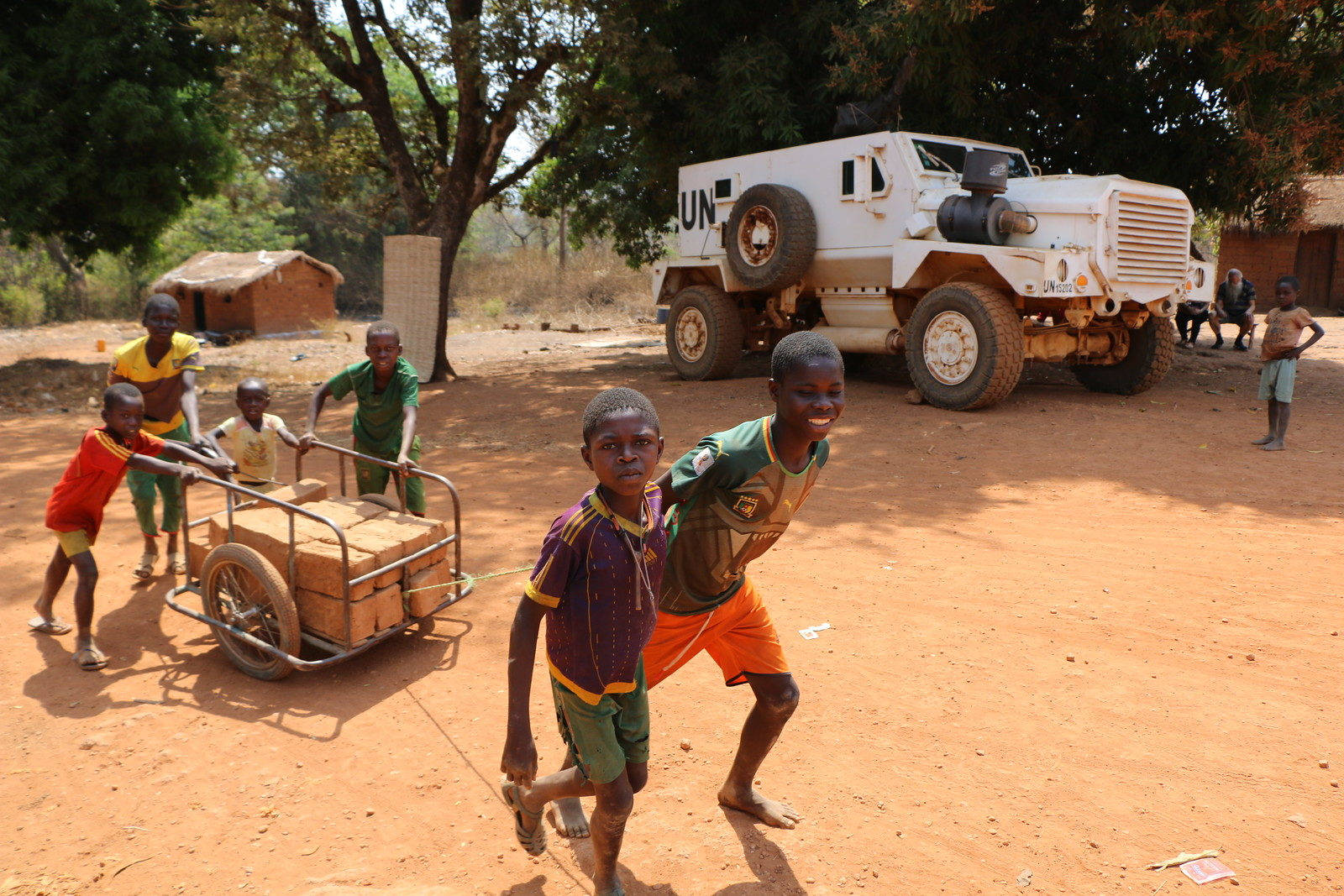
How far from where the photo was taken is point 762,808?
3.01 meters

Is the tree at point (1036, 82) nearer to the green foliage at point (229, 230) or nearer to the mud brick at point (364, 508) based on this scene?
the mud brick at point (364, 508)

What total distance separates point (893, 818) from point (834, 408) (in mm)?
1345

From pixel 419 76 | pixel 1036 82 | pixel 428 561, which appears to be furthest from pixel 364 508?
pixel 1036 82

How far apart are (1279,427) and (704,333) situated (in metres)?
6.34

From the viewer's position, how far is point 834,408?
8.58 ft

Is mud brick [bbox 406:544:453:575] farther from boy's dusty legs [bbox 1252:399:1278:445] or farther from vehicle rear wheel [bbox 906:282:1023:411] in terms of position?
boy's dusty legs [bbox 1252:399:1278:445]

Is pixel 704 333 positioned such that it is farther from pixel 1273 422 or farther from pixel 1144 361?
pixel 1273 422

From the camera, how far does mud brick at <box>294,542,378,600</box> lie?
12.9 feet

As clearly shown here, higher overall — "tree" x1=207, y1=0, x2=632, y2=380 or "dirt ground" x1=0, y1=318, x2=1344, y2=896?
"tree" x1=207, y1=0, x2=632, y2=380

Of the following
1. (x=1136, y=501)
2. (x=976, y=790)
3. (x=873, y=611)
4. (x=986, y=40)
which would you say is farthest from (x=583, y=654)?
(x=986, y=40)

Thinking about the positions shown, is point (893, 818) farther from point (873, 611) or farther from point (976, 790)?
point (873, 611)

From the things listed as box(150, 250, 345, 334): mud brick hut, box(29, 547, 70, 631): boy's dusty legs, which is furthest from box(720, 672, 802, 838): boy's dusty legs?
box(150, 250, 345, 334): mud brick hut

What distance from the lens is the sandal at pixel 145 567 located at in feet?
17.5

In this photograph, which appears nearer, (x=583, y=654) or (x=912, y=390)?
(x=583, y=654)
